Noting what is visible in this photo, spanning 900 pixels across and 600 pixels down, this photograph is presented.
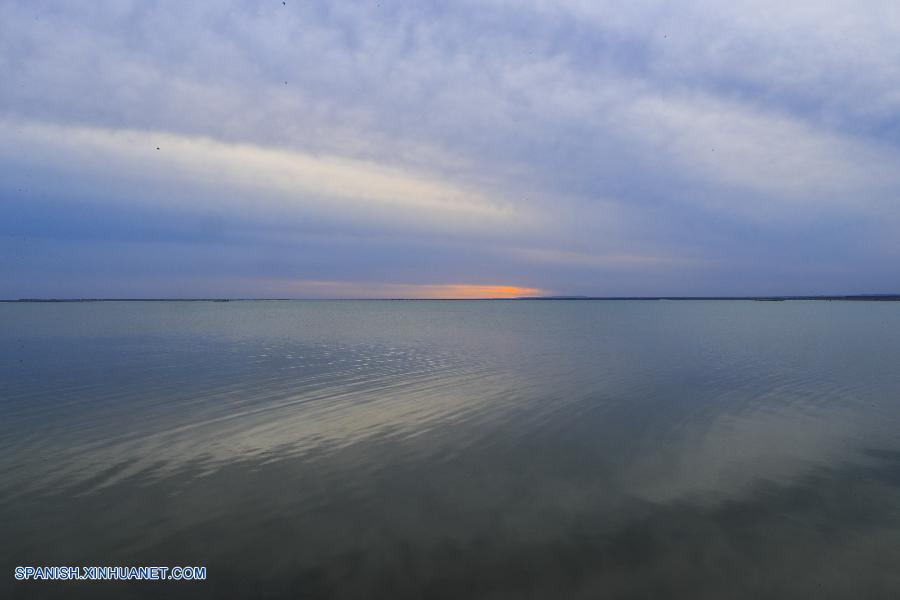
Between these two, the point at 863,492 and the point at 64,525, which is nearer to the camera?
the point at 64,525

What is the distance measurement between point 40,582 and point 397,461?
8.11m

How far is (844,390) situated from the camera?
24.8m

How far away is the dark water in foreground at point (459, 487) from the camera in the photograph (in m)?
8.45

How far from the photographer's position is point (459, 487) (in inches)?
480

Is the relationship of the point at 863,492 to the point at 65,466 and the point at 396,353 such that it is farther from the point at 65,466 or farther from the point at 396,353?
the point at 396,353

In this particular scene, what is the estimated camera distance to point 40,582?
26.8 ft

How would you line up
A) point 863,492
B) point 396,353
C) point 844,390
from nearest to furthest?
point 863,492 < point 844,390 < point 396,353

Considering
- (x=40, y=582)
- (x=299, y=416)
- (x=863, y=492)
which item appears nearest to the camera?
(x=40, y=582)

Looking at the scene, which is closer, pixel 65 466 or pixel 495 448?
pixel 65 466

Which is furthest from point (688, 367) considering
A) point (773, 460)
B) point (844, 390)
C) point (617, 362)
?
point (773, 460)

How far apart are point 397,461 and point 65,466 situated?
966cm

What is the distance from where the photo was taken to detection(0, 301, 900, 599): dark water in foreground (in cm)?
845

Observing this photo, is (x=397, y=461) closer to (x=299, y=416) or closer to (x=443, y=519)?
(x=443, y=519)

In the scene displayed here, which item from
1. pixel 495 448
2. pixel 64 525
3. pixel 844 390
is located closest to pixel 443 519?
pixel 495 448
